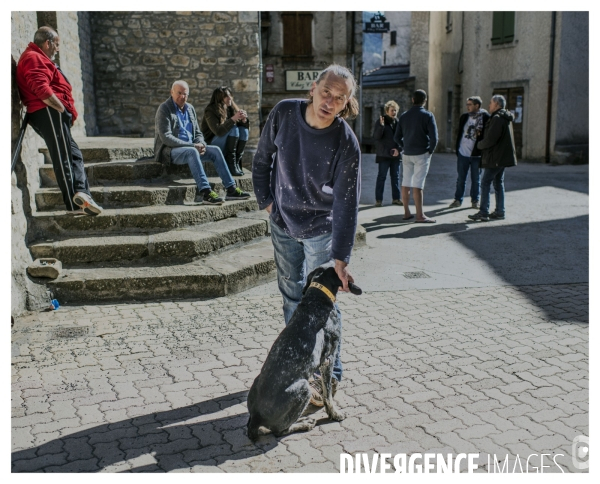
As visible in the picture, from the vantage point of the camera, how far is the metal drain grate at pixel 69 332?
497 centimetres

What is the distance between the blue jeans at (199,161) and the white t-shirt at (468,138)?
4246mm

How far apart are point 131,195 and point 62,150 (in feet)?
3.99

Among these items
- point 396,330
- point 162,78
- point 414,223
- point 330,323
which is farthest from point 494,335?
point 162,78

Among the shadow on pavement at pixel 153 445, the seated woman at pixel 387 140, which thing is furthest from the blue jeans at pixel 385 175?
the shadow on pavement at pixel 153 445

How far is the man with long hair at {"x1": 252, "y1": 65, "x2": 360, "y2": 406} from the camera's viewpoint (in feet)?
11.2

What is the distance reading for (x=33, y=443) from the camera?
3.36 metres

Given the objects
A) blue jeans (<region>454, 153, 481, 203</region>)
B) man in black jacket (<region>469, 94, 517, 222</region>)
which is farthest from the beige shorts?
blue jeans (<region>454, 153, 481, 203</region>)

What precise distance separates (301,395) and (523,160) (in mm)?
18680

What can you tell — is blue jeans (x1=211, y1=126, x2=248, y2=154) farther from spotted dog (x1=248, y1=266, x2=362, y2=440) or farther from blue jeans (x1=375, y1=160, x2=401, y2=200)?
spotted dog (x1=248, y1=266, x2=362, y2=440)

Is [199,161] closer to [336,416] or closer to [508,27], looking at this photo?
[336,416]

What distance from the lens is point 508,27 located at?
20781 mm

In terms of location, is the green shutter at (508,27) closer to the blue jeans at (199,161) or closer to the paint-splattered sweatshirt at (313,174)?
the blue jeans at (199,161)

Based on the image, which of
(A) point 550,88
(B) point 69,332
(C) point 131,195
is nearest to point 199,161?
(C) point 131,195

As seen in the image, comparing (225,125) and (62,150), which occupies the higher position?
(225,125)
